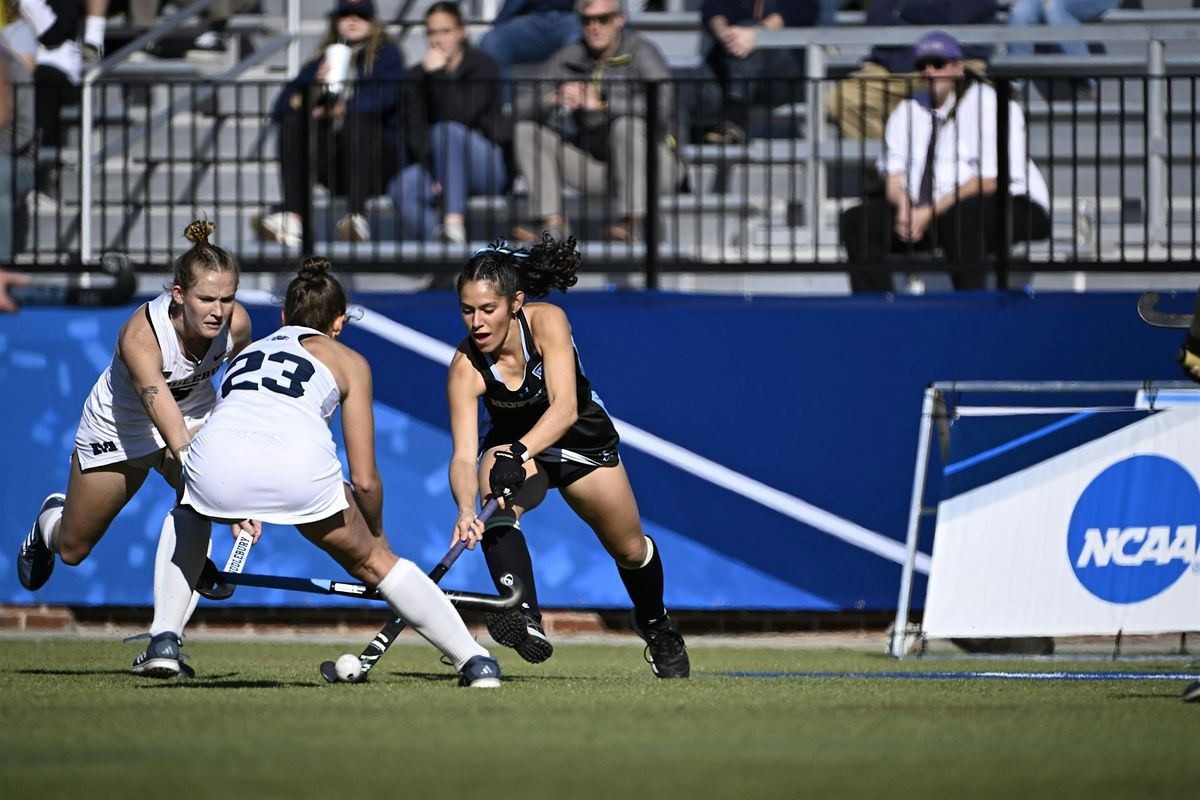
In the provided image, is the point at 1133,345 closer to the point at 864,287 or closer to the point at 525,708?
the point at 864,287

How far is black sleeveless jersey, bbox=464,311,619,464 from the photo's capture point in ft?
25.3

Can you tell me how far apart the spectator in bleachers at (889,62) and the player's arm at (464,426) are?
533 centimetres

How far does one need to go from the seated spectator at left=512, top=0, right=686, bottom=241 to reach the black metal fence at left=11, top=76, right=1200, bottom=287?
15 millimetres

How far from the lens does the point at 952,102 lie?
39.2 ft

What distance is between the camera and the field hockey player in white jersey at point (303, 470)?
6711 mm

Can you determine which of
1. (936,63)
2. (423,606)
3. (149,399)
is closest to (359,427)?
(423,606)

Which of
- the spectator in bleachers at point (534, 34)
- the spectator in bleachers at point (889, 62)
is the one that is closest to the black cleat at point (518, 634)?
the spectator in bleachers at point (889, 62)

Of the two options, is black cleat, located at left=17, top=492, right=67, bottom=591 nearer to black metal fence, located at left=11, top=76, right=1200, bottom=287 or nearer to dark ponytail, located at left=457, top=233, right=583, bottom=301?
dark ponytail, located at left=457, top=233, right=583, bottom=301

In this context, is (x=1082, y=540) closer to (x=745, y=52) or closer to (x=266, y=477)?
(x=266, y=477)

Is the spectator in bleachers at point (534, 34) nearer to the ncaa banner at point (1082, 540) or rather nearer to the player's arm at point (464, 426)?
the ncaa banner at point (1082, 540)

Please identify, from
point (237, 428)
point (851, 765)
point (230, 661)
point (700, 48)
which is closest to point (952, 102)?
point (700, 48)

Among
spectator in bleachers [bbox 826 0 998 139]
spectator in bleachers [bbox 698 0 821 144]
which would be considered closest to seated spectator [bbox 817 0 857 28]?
spectator in bleachers [bbox 698 0 821 144]

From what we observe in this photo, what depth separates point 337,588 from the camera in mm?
7000

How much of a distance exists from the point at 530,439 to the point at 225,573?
50.7 inches
